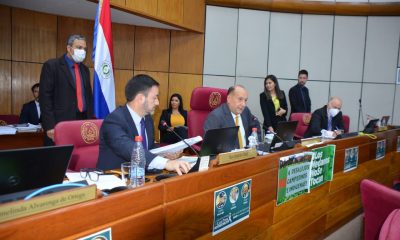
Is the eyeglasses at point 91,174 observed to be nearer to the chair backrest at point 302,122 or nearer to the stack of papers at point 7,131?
the stack of papers at point 7,131

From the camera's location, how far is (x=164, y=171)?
180cm

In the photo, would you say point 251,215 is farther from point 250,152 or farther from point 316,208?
point 316,208

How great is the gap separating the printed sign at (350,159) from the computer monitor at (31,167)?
2271mm

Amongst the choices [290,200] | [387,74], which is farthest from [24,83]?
[387,74]

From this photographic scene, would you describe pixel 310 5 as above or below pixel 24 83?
above

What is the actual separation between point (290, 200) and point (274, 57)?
4.42 meters

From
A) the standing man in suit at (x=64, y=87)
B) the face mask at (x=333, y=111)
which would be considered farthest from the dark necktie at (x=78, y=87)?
the face mask at (x=333, y=111)

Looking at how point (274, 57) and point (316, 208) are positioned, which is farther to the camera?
point (274, 57)

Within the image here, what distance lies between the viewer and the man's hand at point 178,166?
1602 millimetres

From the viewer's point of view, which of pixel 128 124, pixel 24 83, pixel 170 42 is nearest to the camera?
pixel 128 124

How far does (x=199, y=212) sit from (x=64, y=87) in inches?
74.8

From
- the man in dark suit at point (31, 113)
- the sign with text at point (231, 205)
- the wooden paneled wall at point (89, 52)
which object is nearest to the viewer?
the sign with text at point (231, 205)

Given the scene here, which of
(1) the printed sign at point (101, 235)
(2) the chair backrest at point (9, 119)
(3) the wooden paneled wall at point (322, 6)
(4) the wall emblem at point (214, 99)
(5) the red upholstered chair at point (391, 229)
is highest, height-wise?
(3) the wooden paneled wall at point (322, 6)

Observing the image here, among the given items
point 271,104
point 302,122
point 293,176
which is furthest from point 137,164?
point 302,122
